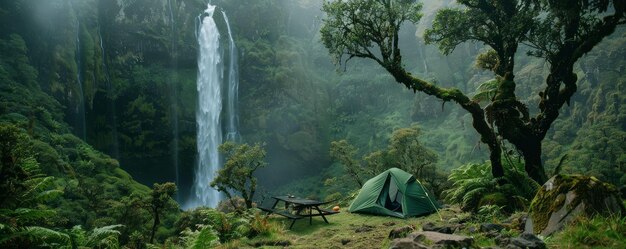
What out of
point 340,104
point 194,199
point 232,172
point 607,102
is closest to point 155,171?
point 194,199

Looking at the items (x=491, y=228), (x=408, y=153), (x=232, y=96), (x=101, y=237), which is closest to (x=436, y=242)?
(x=491, y=228)

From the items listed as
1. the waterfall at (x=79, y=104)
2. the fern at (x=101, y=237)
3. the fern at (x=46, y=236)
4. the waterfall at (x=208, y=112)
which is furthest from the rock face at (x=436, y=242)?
the waterfall at (x=79, y=104)

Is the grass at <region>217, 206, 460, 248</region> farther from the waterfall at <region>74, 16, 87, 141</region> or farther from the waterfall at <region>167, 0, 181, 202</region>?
the waterfall at <region>167, 0, 181, 202</region>

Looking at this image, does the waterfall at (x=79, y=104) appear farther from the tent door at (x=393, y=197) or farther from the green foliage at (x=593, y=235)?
the green foliage at (x=593, y=235)

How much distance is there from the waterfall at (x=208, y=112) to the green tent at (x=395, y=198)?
1315 inches

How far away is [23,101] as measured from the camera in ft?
98.1

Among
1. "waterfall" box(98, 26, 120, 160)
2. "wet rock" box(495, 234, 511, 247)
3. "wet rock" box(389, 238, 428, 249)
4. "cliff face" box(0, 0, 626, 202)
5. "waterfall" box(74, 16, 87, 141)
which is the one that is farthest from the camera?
"waterfall" box(98, 26, 120, 160)

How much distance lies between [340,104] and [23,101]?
51258 mm

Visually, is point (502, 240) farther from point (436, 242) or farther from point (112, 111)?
point (112, 111)

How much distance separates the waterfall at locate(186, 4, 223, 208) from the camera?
156 feet

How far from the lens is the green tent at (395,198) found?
43.9ft

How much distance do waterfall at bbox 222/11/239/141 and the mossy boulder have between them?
49659 millimetres

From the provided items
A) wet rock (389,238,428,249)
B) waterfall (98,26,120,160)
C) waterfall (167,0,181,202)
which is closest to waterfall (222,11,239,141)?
waterfall (167,0,181,202)

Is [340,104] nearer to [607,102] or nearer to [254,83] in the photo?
[254,83]
